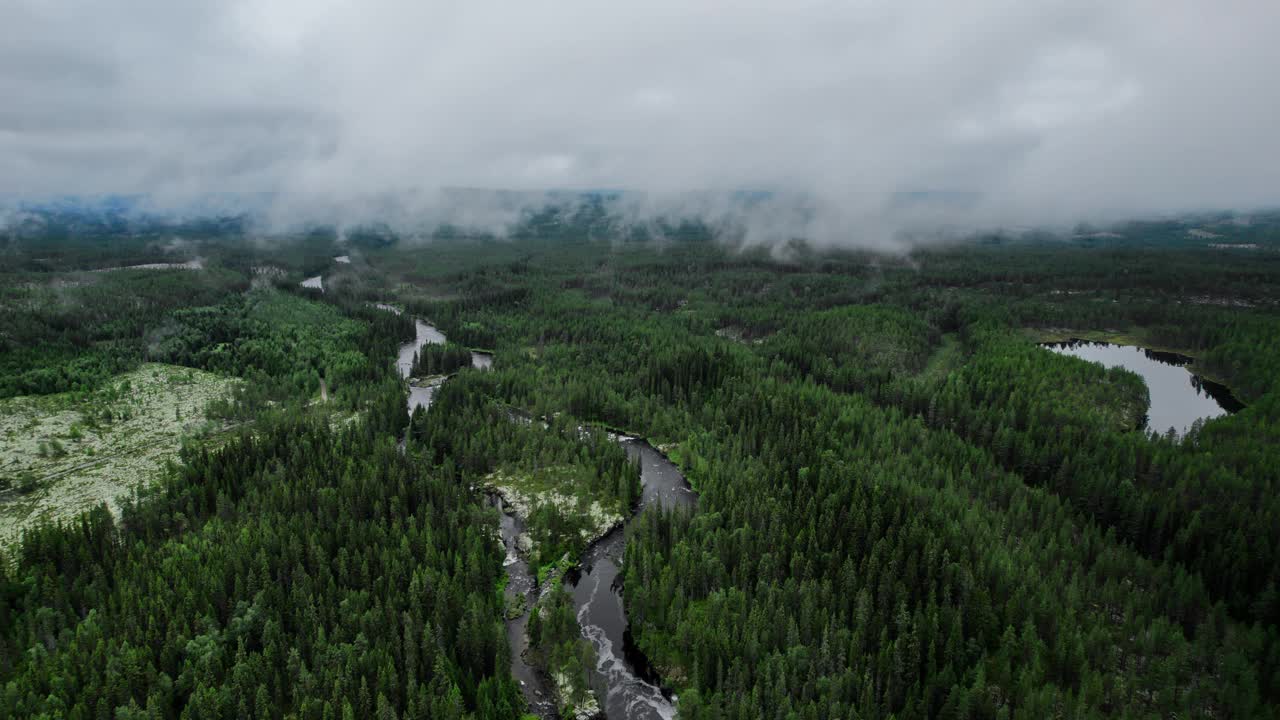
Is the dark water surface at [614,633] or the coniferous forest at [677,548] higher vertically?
the coniferous forest at [677,548]

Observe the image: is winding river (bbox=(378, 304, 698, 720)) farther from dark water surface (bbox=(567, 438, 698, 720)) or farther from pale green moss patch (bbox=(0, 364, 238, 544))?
pale green moss patch (bbox=(0, 364, 238, 544))

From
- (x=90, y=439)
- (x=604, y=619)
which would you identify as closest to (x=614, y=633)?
(x=604, y=619)

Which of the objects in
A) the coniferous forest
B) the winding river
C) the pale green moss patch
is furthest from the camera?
the pale green moss patch

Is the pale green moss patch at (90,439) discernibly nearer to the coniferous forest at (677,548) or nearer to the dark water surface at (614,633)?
the coniferous forest at (677,548)

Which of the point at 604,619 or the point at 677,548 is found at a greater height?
the point at 677,548

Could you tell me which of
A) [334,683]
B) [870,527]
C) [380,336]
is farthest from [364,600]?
[380,336]

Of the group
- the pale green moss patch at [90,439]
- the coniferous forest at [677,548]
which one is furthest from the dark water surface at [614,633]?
the pale green moss patch at [90,439]

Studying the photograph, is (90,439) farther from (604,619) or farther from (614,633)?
(614,633)

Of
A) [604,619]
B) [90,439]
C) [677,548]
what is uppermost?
[90,439]

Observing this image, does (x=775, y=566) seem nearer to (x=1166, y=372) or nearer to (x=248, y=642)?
(x=248, y=642)

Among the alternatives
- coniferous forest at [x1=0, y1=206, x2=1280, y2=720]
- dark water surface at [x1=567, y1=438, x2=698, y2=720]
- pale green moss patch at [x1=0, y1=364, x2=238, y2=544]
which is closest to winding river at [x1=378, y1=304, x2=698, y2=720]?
dark water surface at [x1=567, y1=438, x2=698, y2=720]
